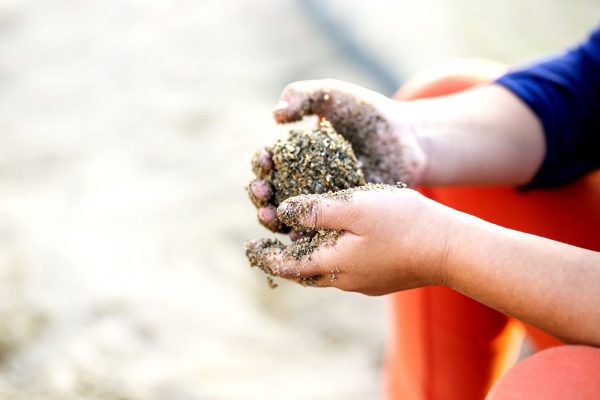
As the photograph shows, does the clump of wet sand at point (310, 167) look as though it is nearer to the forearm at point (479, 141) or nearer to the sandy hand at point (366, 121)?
the sandy hand at point (366, 121)

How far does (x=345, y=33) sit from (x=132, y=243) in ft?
5.64

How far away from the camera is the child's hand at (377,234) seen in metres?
1.07

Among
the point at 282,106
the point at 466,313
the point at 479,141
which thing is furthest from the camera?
the point at 466,313

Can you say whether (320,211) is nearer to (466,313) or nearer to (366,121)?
(366,121)

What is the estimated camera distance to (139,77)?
3.07 m

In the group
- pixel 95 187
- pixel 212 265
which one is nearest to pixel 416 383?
pixel 212 265

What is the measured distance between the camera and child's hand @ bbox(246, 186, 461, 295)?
1.07m

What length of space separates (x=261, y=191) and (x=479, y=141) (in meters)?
0.53

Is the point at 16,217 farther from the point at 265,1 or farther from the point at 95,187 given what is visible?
the point at 265,1

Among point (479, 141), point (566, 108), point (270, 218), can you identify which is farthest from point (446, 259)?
point (566, 108)

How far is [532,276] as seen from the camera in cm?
104

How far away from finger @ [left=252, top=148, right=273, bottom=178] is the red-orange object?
0.47 metres

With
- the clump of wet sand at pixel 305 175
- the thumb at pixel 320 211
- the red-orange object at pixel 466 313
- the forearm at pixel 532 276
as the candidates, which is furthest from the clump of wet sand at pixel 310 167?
the red-orange object at pixel 466 313

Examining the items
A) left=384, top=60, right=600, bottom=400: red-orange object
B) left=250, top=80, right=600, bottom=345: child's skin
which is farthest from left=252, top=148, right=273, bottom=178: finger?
left=384, top=60, right=600, bottom=400: red-orange object
